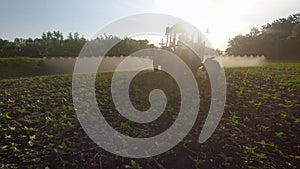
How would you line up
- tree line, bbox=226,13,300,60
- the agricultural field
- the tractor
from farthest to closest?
1. tree line, bbox=226,13,300,60
2. the tractor
3. the agricultural field

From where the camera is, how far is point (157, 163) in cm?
354

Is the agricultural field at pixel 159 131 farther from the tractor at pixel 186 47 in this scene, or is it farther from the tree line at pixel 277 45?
the tree line at pixel 277 45

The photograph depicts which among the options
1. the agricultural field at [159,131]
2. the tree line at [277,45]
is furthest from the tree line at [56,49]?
the agricultural field at [159,131]

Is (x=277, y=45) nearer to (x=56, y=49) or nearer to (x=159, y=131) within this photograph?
(x=56, y=49)

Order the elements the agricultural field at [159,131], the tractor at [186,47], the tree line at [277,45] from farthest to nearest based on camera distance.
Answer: the tree line at [277,45], the tractor at [186,47], the agricultural field at [159,131]

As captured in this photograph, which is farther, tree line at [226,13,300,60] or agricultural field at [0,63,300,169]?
tree line at [226,13,300,60]

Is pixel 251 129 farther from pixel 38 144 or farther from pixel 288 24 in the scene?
pixel 288 24

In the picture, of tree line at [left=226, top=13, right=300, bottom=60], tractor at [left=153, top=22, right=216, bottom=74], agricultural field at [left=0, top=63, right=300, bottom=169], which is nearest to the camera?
agricultural field at [left=0, top=63, right=300, bottom=169]

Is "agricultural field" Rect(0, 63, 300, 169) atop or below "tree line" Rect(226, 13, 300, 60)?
below

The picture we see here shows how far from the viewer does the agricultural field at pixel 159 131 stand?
357 centimetres

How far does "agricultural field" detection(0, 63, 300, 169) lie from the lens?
357 centimetres

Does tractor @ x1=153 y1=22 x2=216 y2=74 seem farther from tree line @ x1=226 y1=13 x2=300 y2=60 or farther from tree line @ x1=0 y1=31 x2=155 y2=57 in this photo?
tree line @ x1=226 y1=13 x2=300 y2=60

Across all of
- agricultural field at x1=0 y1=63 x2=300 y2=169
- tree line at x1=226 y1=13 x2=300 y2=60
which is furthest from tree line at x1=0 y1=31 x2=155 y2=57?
agricultural field at x1=0 y1=63 x2=300 y2=169

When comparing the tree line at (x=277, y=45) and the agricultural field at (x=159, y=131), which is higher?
the tree line at (x=277, y=45)
